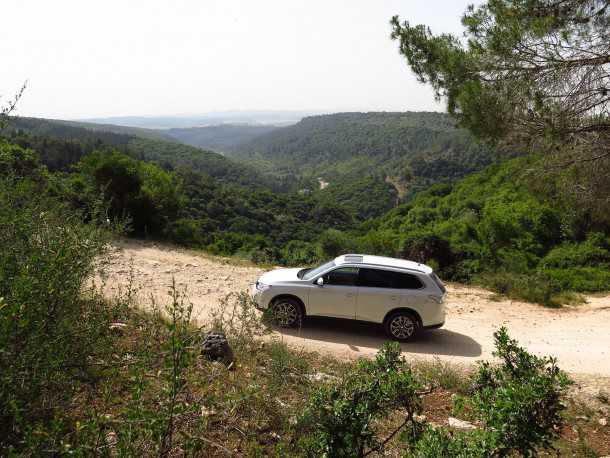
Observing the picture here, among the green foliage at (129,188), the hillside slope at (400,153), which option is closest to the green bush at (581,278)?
the green foliage at (129,188)

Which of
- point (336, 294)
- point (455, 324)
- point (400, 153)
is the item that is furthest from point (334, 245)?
point (400, 153)

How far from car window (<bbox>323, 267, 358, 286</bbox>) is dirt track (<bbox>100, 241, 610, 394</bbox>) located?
3.45 ft

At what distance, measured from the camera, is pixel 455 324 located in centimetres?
952

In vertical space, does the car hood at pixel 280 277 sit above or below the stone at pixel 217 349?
above

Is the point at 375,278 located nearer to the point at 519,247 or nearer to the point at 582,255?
the point at 582,255

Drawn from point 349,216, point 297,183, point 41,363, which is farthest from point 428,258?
point 297,183

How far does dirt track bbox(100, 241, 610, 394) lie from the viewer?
782 centimetres

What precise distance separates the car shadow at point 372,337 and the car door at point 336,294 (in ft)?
1.33

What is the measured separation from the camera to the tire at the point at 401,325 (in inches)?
318

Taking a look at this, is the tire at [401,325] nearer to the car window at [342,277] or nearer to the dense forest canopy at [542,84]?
the car window at [342,277]

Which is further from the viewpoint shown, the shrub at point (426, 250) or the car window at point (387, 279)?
the shrub at point (426, 250)

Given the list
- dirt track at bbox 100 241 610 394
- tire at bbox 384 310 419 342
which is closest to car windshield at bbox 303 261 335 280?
dirt track at bbox 100 241 610 394

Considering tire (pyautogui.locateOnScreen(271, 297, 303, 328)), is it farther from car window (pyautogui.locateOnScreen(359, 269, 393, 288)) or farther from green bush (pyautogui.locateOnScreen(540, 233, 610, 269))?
green bush (pyautogui.locateOnScreen(540, 233, 610, 269))

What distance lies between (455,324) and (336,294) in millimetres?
3240
